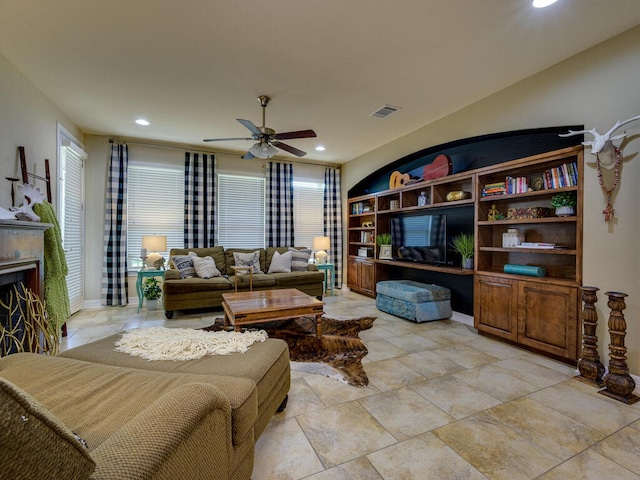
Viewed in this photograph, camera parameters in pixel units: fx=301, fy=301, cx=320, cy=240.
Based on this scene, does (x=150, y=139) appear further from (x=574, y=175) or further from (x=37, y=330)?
(x=574, y=175)

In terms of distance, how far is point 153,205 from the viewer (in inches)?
203

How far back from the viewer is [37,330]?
2.51 m

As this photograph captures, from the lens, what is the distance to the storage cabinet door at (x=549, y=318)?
8.52 feet

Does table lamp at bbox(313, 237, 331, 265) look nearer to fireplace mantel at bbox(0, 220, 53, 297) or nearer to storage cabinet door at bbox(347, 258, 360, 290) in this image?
storage cabinet door at bbox(347, 258, 360, 290)

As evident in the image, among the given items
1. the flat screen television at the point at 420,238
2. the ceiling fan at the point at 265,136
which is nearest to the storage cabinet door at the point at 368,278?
the flat screen television at the point at 420,238

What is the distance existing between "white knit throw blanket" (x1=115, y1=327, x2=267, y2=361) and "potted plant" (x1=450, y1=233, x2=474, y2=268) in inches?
109

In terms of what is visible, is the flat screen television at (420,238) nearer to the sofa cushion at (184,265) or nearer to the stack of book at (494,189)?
the stack of book at (494,189)

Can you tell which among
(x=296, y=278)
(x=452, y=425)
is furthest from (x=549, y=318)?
(x=296, y=278)

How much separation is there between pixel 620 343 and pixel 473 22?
263 cm

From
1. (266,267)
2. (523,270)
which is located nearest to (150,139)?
(266,267)

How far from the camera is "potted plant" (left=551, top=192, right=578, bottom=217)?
2717 millimetres

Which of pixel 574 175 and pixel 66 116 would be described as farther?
pixel 66 116

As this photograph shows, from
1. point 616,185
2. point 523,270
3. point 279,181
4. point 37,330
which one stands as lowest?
point 37,330

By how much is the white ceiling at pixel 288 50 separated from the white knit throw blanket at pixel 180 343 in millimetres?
2259
